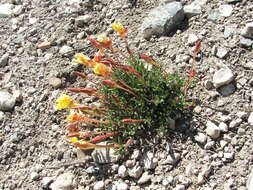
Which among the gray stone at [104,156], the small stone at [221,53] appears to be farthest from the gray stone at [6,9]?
the small stone at [221,53]

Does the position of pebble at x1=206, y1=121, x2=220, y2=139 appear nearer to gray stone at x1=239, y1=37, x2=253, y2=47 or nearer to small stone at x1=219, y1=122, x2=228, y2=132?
small stone at x1=219, y1=122, x2=228, y2=132

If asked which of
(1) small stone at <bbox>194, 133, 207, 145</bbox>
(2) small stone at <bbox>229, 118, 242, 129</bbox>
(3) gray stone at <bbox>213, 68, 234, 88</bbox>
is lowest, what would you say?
(1) small stone at <bbox>194, 133, 207, 145</bbox>

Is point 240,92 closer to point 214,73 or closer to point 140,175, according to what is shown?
point 214,73

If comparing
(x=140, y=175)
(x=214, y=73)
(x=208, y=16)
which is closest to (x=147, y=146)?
(x=140, y=175)

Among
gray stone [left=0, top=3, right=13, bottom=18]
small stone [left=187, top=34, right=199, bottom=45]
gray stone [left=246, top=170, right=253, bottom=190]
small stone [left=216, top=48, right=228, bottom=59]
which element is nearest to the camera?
gray stone [left=246, top=170, right=253, bottom=190]

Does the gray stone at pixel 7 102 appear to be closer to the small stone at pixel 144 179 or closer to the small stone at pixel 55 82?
the small stone at pixel 55 82

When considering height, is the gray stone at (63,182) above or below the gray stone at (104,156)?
below

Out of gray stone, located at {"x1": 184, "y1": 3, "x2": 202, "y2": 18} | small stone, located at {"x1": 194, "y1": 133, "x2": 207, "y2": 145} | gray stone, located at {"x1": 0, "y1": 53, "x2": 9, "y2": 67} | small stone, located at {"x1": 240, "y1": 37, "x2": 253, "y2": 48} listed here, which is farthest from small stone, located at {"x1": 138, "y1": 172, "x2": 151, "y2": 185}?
gray stone, located at {"x1": 0, "y1": 53, "x2": 9, "y2": 67}
